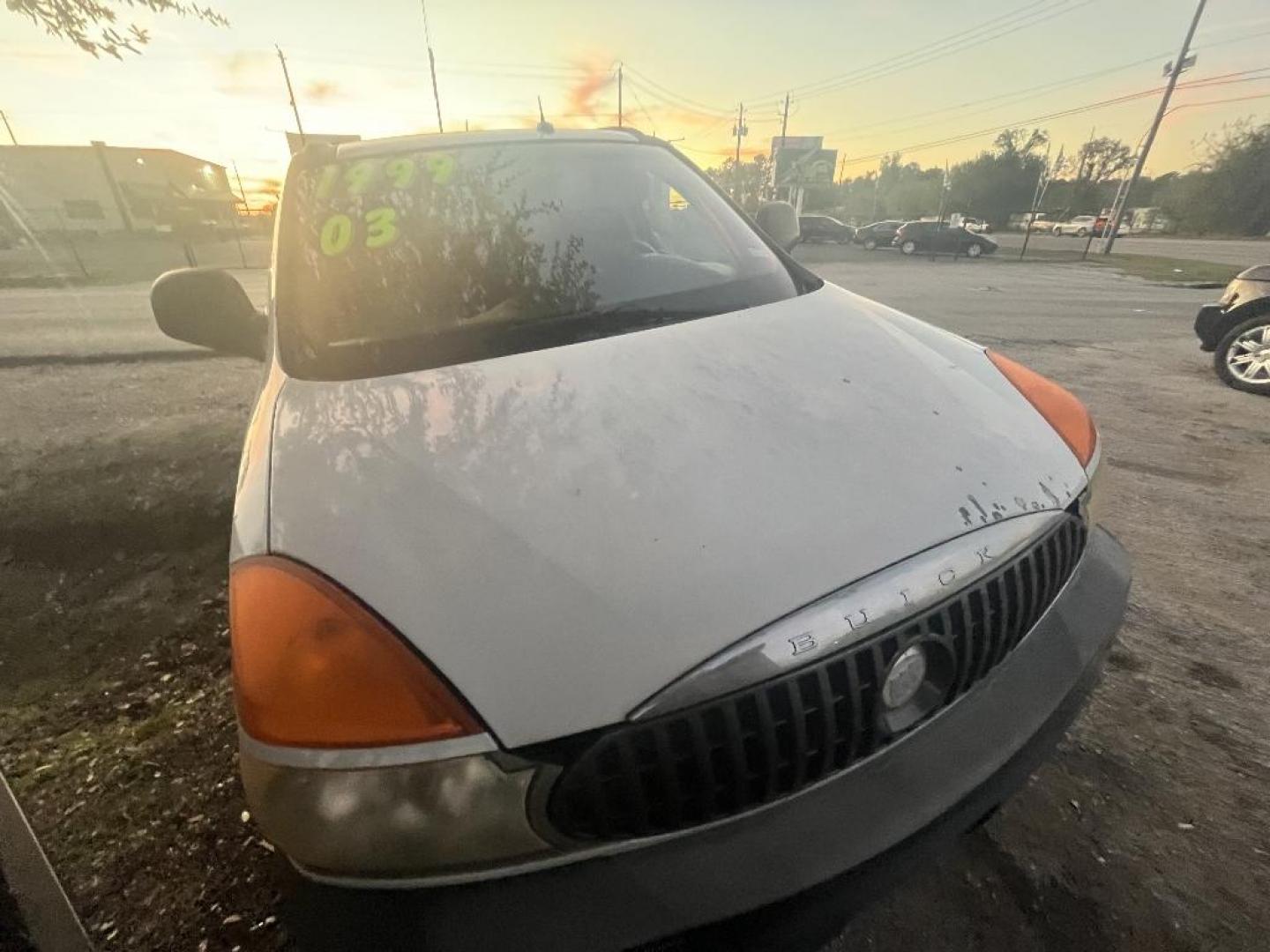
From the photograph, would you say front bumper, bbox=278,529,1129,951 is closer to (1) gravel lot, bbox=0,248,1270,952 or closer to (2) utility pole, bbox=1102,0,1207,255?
(1) gravel lot, bbox=0,248,1270,952

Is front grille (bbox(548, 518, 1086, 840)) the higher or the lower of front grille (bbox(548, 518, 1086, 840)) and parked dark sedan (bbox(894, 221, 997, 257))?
the higher

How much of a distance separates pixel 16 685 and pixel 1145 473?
5.51m

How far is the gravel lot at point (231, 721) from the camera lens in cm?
148

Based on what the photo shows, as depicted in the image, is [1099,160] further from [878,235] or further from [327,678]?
[327,678]

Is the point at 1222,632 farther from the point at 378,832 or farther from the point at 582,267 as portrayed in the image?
the point at 378,832

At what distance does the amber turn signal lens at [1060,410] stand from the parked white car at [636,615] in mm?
20

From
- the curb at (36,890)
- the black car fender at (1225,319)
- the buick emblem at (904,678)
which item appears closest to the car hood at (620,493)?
the buick emblem at (904,678)

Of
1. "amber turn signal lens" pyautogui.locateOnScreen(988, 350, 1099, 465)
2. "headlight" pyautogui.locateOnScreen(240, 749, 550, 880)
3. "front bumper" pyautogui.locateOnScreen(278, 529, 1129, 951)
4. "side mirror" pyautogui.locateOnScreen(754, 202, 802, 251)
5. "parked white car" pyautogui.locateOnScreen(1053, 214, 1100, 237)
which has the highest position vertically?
"side mirror" pyautogui.locateOnScreen(754, 202, 802, 251)

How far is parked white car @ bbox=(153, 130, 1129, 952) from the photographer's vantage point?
877mm

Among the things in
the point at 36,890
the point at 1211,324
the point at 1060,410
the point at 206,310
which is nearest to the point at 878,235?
the point at 1211,324

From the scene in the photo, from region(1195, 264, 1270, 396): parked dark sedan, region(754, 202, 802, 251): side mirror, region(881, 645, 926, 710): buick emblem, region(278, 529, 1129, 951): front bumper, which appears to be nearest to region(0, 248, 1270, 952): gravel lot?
region(278, 529, 1129, 951): front bumper

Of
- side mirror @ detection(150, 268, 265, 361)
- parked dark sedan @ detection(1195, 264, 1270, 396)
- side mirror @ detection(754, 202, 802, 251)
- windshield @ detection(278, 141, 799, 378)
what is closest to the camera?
windshield @ detection(278, 141, 799, 378)

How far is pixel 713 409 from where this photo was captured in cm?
131

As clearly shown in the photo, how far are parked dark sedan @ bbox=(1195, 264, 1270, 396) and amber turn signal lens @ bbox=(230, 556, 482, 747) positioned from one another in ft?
23.3
